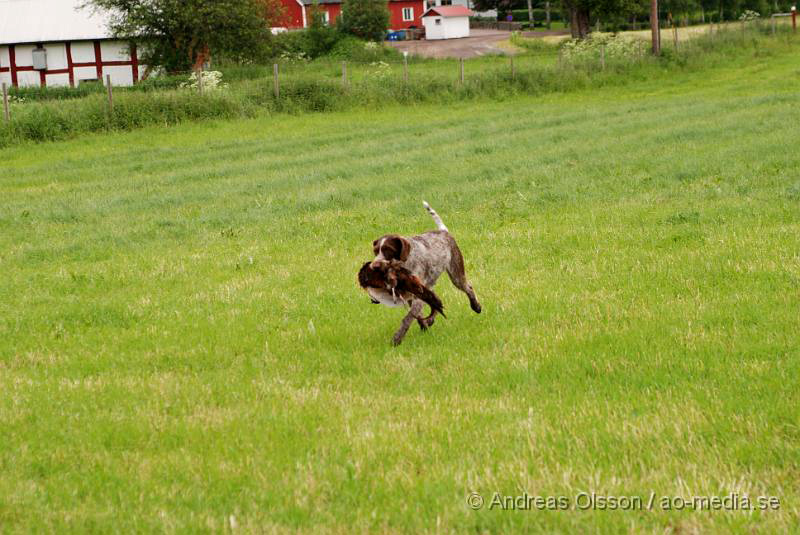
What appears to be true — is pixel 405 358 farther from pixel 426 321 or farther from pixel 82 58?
pixel 82 58

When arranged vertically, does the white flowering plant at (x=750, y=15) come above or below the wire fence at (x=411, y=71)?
above

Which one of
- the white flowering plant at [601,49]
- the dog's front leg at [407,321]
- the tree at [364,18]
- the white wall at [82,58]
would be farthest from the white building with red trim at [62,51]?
the dog's front leg at [407,321]

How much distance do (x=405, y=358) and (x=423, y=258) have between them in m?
0.93

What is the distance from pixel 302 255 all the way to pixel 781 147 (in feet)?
40.2

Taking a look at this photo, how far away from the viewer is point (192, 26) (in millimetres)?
49562

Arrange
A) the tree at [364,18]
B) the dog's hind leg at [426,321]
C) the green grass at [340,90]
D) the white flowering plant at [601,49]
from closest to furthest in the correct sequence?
the dog's hind leg at [426,321], the green grass at [340,90], the white flowering plant at [601,49], the tree at [364,18]

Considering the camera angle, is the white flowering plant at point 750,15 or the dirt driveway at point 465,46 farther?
the dirt driveway at point 465,46

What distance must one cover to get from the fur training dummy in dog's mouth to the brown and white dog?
A: 7cm

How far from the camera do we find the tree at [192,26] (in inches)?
1945

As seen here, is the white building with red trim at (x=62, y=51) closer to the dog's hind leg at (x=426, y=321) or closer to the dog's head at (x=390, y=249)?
the dog's hind leg at (x=426, y=321)

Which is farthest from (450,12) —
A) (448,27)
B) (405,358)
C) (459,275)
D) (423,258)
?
(405,358)

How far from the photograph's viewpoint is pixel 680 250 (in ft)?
39.5

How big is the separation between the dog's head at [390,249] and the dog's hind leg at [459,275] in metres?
1.26

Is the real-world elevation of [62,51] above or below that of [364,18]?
below
